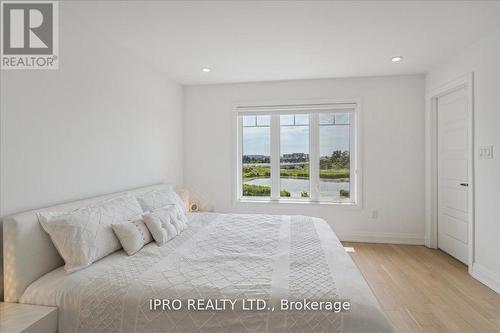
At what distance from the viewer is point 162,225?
2.25 metres

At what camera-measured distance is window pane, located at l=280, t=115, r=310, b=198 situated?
13.8 ft

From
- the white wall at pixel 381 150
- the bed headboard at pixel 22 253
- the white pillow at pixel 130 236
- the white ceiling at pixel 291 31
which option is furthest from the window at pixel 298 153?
the bed headboard at pixel 22 253

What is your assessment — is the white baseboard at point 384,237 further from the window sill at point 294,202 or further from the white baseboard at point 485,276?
the white baseboard at point 485,276

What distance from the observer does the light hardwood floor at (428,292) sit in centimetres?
203

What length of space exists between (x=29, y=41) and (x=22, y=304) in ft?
5.83

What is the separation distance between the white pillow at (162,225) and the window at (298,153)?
203cm

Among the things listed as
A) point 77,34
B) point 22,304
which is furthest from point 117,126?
point 22,304

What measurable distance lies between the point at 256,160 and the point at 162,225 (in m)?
2.37

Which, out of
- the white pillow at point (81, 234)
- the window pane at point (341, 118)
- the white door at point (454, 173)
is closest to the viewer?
the white pillow at point (81, 234)

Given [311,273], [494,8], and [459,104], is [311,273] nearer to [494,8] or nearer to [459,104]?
[494,8]

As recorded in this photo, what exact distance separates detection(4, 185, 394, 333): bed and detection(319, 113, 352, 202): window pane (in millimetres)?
2238

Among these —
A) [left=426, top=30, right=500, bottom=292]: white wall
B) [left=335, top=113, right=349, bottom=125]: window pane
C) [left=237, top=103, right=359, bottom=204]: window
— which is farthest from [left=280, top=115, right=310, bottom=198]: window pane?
[left=426, top=30, right=500, bottom=292]: white wall

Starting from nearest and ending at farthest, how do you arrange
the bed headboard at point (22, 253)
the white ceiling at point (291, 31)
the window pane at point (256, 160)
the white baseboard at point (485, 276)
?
the bed headboard at point (22, 253) < the white ceiling at point (291, 31) < the white baseboard at point (485, 276) < the window pane at point (256, 160)

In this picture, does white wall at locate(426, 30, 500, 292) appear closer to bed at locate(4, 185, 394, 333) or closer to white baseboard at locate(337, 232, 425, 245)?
white baseboard at locate(337, 232, 425, 245)
